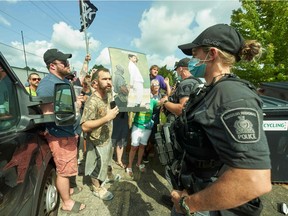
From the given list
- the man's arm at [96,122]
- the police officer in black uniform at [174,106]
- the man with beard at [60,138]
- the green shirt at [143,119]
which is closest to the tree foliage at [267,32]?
the green shirt at [143,119]

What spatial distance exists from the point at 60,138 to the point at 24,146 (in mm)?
771

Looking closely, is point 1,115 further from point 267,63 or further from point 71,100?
point 267,63

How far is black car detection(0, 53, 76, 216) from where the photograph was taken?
1.42 meters

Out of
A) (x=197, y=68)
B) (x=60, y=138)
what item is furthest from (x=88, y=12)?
(x=197, y=68)

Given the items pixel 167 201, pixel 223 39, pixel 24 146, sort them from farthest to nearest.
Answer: pixel 167 201 < pixel 24 146 < pixel 223 39

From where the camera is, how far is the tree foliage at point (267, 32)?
29.0 feet

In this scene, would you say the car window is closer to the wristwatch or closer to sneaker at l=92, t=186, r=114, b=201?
the wristwatch

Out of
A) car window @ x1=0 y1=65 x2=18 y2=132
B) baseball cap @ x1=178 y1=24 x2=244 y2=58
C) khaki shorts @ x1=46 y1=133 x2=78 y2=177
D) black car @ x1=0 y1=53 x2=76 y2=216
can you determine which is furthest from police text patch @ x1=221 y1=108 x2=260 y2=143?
khaki shorts @ x1=46 y1=133 x2=78 y2=177

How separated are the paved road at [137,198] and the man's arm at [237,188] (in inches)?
86.1

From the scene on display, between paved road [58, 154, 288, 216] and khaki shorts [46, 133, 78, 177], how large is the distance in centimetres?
74

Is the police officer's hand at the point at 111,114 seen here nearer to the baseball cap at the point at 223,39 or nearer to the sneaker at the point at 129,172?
the sneaker at the point at 129,172

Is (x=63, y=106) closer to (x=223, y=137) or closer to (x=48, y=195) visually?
(x=48, y=195)

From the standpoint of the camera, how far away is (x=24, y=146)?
5.59ft

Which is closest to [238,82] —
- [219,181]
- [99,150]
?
[219,181]
